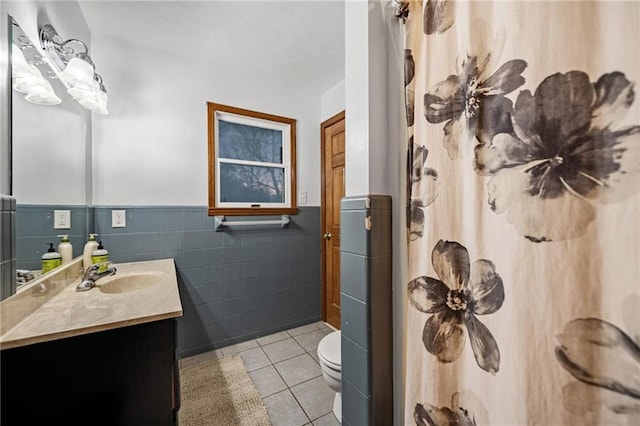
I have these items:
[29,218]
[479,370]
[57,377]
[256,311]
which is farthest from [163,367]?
[256,311]

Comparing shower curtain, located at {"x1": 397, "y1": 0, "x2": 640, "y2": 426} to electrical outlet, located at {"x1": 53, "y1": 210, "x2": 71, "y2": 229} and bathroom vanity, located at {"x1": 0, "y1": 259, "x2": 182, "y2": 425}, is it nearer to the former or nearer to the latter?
bathroom vanity, located at {"x1": 0, "y1": 259, "x2": 182, "y2": 425}

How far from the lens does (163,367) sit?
91 centimetres

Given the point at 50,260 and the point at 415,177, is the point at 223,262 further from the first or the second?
the point at 415,177

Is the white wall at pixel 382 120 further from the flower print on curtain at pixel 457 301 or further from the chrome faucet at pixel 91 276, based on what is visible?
the chrome faucet at pixel 91 276

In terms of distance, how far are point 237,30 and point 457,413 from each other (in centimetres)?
227

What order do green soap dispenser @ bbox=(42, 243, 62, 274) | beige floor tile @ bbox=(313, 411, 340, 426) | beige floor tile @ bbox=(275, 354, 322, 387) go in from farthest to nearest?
beige floor tile @ bbox=(275, 354, 322, 387) → beige floor tile @ bbox=(313, 411, 340, 426) → green soap dispenser @ bbox=(42, 243, 62, 274)

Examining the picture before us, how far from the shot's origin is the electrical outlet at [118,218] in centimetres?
178

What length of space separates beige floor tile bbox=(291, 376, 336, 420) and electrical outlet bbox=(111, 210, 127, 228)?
5.44ft

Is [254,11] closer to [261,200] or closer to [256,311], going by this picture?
[261,200]

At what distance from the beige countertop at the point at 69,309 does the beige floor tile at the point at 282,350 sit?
1.12 metres

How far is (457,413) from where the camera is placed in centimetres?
70

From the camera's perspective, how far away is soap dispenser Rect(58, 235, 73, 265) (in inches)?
50.8

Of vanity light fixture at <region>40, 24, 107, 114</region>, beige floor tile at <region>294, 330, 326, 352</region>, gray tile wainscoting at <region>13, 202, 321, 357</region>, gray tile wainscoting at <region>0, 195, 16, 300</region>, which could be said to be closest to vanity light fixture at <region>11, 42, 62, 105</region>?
vanity light fixture at <region>40, 24, 107, 114</region>

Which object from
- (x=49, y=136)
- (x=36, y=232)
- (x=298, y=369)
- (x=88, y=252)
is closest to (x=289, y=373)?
(x=298, y=369)
